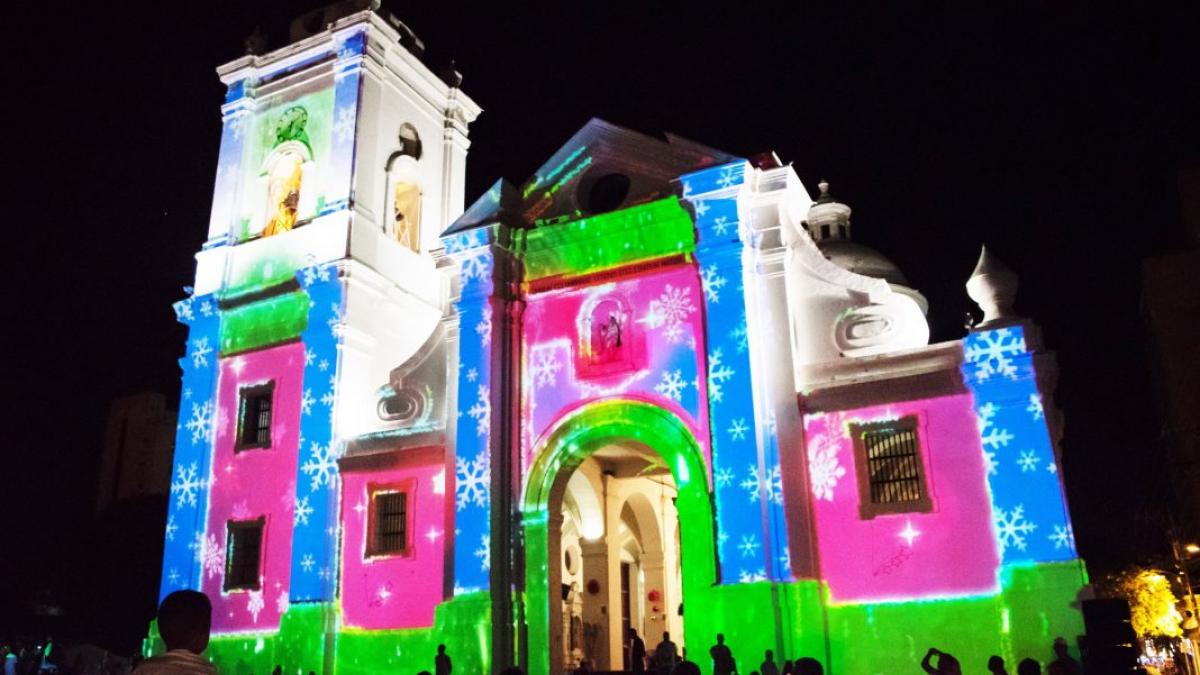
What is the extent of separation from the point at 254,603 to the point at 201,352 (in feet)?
21.2

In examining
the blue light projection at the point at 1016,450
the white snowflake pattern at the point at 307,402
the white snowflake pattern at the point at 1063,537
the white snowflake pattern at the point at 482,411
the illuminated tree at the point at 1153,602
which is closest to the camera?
the white snowflake pattern at the point at 1063,537

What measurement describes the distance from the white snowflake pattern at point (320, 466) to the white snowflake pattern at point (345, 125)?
7.59m

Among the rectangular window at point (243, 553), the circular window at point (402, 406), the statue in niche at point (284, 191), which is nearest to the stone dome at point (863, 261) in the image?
the circular window at point (402, 406)

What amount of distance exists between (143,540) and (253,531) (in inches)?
588

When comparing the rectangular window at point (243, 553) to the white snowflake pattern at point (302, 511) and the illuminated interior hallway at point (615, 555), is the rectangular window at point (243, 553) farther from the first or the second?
the illuminated interior hallway at point (615, 555)

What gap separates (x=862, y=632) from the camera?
55.2ft

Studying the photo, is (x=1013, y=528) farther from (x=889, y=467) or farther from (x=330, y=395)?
(x=330, y=395)

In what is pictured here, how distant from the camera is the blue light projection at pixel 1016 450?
16.0 meters

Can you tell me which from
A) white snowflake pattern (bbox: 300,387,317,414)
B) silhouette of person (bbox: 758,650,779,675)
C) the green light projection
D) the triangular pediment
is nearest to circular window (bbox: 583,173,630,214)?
the triangular pediment

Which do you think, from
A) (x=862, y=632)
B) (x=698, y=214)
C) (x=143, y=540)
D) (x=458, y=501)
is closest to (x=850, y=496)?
(x=862, y=632)

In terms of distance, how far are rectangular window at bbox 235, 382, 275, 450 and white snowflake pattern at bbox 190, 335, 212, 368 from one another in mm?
1412

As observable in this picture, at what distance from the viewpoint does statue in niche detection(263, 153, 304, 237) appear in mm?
25297

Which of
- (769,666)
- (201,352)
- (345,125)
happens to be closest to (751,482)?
(769,666)

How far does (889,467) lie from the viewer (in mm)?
17547
